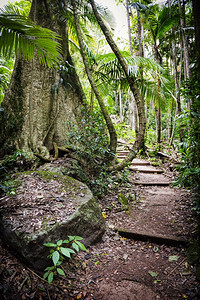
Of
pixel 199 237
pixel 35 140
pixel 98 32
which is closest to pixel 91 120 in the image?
pixel 35 140

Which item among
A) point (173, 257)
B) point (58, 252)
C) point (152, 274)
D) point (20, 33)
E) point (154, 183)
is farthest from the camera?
point (154, 183)

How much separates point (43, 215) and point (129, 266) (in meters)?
1.26

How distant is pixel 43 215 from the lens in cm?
208

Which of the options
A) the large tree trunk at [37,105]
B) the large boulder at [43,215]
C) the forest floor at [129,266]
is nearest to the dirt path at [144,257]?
the forest floor at [129,266]

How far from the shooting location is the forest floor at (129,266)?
5.47 ft

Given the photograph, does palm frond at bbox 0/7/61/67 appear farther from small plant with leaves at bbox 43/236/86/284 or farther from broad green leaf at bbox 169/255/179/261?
broad green leaf at bbox 169/255/179/261

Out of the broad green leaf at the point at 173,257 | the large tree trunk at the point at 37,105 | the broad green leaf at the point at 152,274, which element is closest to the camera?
the broad green leaf at the point at 152,274

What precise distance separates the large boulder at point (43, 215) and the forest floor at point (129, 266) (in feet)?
0.56

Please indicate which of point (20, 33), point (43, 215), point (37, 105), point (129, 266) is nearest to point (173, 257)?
point (129, 266)

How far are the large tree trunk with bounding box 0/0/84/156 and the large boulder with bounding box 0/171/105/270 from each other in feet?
4.30

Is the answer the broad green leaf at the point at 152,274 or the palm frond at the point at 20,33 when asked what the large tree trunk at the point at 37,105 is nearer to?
the palm frond at the point at 20,33

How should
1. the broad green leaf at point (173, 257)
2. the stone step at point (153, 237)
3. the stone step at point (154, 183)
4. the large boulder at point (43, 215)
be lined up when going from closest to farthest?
the large boulder at point (43, 215) → the broad green leaf at point (173, 257) → the stone step at point (153, 237) → the stone step at point (154, 183)

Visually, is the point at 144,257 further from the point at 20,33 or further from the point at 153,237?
the point at 20,33

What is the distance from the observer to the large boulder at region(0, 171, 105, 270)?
5.85 feet
